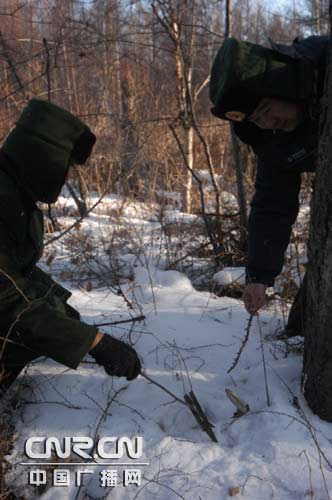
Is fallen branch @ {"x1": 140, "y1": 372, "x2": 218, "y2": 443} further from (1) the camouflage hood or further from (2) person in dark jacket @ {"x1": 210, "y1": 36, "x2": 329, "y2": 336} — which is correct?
(1) the camouflage hood

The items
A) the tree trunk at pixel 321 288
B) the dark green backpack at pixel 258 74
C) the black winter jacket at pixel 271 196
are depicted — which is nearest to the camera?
the tree trunk at pixel 321 288

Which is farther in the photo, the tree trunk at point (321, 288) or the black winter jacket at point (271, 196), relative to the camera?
the black winter jacket at point (271, 196)

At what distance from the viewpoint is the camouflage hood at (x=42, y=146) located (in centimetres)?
149

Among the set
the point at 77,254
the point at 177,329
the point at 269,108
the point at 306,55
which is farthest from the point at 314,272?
the point at 77,254

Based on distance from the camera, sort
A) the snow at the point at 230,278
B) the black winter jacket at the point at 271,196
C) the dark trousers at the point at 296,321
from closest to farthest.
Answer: the black winter jacket at the point at 271,196, the dark trousers at the point at 296,321, the snow at the point at 230,278

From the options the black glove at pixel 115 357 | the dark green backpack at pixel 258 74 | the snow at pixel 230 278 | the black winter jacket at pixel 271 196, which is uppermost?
the dark green backpack at pixel 258 74

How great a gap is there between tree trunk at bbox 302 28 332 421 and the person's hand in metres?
0.35

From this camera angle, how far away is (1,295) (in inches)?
57.0

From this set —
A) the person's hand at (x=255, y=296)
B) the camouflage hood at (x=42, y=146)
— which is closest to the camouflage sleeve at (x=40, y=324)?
the camouflage hood at (x=42, y=146)

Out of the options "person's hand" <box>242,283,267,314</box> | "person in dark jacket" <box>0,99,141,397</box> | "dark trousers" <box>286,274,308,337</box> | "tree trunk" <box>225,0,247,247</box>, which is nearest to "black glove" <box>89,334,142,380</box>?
"person in dark jacket" <box>0,99,141,397</box>

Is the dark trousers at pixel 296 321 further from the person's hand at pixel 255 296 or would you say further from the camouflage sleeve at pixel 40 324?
the camouflage sleeve at pixel 40 324

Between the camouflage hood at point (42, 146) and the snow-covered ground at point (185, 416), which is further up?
the camouflage hood at point (42, 146)

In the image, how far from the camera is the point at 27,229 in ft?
5.39

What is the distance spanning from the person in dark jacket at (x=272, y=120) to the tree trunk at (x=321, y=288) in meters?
0.21
